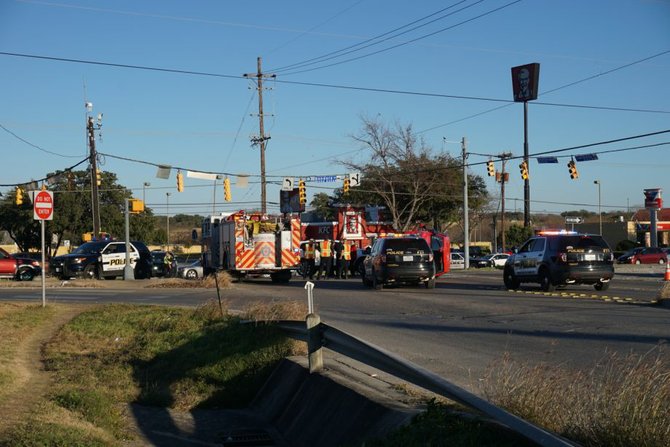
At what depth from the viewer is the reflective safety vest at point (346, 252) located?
36447 millimetres

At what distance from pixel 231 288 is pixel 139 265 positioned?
11162mm

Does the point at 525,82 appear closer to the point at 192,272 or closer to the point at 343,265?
the point at 343,265

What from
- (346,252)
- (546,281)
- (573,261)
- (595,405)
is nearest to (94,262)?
(346,252)

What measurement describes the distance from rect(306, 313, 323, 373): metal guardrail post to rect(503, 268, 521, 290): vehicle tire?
56.7 feet

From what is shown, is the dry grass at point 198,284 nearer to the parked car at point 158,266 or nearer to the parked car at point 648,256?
the parked car at point 158,266

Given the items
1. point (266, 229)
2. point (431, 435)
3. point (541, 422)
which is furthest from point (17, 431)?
point (266, 229)

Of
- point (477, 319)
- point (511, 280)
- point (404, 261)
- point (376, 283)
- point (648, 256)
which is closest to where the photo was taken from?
point (477, 319)

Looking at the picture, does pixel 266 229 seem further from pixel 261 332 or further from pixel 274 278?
pixel 261 332

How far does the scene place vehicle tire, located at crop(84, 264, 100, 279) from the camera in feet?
115

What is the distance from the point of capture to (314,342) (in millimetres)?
8641

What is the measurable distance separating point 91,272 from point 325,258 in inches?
411

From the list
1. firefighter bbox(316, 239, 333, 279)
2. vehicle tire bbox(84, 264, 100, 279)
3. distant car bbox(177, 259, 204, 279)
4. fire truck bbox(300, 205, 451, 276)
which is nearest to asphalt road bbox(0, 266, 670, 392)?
vehicle tire bbox(84, 264, 100, 279)

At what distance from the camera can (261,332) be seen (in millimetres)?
11055

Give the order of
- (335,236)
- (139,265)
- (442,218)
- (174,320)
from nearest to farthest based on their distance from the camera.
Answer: (174,320) → (139,265) → (335,236) → (442,218)
